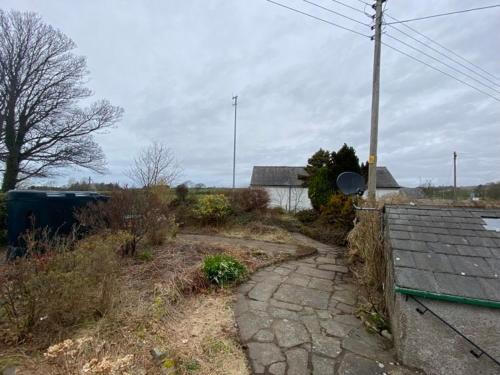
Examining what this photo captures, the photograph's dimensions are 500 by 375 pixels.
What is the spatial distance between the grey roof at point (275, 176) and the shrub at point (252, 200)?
11.1 meters

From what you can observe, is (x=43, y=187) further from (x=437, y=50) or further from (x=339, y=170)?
(x=437, y=50)

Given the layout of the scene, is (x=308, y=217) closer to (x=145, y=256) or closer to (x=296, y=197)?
(x=296, y=197)

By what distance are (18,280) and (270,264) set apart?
3.89 metres

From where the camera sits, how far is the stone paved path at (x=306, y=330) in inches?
89.3

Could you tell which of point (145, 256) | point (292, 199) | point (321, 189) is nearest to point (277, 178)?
point (292, 199)

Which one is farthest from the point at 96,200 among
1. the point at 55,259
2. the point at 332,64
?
the point at 332,64

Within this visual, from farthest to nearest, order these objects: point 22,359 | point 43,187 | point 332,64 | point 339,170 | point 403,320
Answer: point 43,187, point 339,170, point 332,64, point 403,320, point 22,359

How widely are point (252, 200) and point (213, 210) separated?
83.6 inches

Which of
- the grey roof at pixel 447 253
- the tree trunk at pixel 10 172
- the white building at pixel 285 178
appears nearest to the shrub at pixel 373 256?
the grey roof at pixel 447 253

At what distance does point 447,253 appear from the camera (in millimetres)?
2582

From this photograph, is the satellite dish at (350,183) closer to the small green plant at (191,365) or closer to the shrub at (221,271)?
the shrub at (221,271)

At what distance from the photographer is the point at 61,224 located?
18.0ft

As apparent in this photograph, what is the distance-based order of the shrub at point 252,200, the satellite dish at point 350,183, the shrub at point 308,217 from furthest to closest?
1. the shrub at point 252,200
2. the shrub at point 308,217
3. the satellite dish at point 350,183

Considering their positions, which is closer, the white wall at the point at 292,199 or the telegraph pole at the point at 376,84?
the telegraph pole at the point at 376,84
